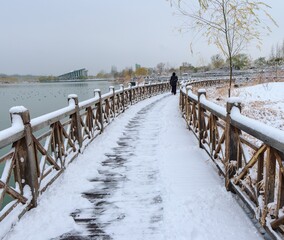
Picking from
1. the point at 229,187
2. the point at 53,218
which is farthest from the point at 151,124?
the point at 53,218

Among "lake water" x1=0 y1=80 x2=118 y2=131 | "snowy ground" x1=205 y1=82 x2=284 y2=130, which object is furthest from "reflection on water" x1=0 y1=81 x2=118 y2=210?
"snowy ground" x1=205 y1=82 x2=284 y2=130

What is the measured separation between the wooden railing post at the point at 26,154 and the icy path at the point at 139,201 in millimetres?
364

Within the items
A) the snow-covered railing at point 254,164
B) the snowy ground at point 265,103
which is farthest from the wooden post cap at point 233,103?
the snowy ground at point 265,103

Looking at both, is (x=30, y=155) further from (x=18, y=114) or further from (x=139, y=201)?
(x=139, y=201)

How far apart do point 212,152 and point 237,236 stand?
7.88ft

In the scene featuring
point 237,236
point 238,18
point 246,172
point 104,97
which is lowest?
point 237,236

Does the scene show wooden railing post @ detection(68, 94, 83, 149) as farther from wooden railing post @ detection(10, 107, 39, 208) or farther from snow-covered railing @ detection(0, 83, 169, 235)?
wooden railing post @ detection(10, 107, 39, 208)

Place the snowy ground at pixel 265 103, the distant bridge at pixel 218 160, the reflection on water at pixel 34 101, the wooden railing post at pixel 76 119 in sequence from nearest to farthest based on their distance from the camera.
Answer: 1. the distant bridge at pixel 218 160
2. the wooden railing post at pixel 76 119
3. the snowy ground at pixel 265 103
4. the reflection on water at pixel 34 101

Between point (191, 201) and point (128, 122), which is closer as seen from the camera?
point (191, 201)

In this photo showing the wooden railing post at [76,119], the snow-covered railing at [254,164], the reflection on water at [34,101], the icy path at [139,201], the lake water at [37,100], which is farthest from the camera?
the lake water at [37,100]

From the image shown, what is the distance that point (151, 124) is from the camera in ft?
A: 32.2

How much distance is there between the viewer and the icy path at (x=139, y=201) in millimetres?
3142

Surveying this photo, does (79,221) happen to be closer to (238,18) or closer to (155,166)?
(155,166)

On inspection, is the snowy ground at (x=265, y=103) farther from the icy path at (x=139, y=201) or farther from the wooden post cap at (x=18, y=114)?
the wooden post cap at (x=18, y=114)
